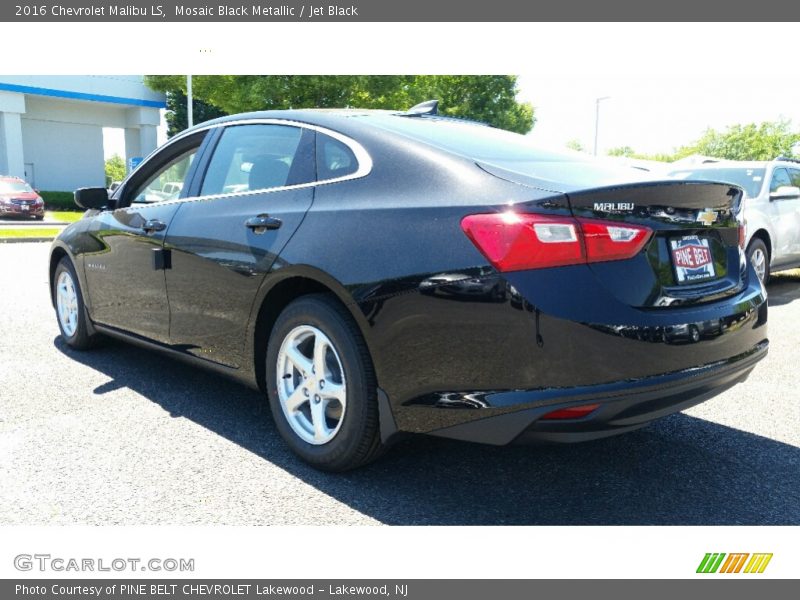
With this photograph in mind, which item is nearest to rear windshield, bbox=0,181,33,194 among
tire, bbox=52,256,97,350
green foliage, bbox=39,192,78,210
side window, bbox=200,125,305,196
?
green foliage, bbox=39,192,78,210

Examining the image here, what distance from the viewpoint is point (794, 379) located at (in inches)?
186

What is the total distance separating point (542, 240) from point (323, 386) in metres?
1.21

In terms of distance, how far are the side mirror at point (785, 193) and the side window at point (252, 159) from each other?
7132 millimetres

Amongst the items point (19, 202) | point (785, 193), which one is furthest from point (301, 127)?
point (19, 202)

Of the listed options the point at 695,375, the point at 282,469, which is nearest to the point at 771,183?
the point at 695,375

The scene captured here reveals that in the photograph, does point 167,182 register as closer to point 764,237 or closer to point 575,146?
point 764,237

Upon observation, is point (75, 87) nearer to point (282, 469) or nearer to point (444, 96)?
point (444, 96)

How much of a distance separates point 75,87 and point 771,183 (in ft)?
108

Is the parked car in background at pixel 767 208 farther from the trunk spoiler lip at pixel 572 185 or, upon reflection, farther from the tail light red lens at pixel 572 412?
the tail light red lens at pixel 572 412

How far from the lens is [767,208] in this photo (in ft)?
28.1

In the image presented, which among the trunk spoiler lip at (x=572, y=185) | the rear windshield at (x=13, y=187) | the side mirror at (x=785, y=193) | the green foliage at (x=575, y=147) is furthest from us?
the rear windshield at (x=13, y=187)

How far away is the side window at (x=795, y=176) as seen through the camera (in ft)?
30.8

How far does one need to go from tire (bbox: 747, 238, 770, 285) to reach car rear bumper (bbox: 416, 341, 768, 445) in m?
6.65

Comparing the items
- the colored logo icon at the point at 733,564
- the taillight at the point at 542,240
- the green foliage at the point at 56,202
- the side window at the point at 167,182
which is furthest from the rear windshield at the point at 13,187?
the colored logo icon at the point at 733,564
